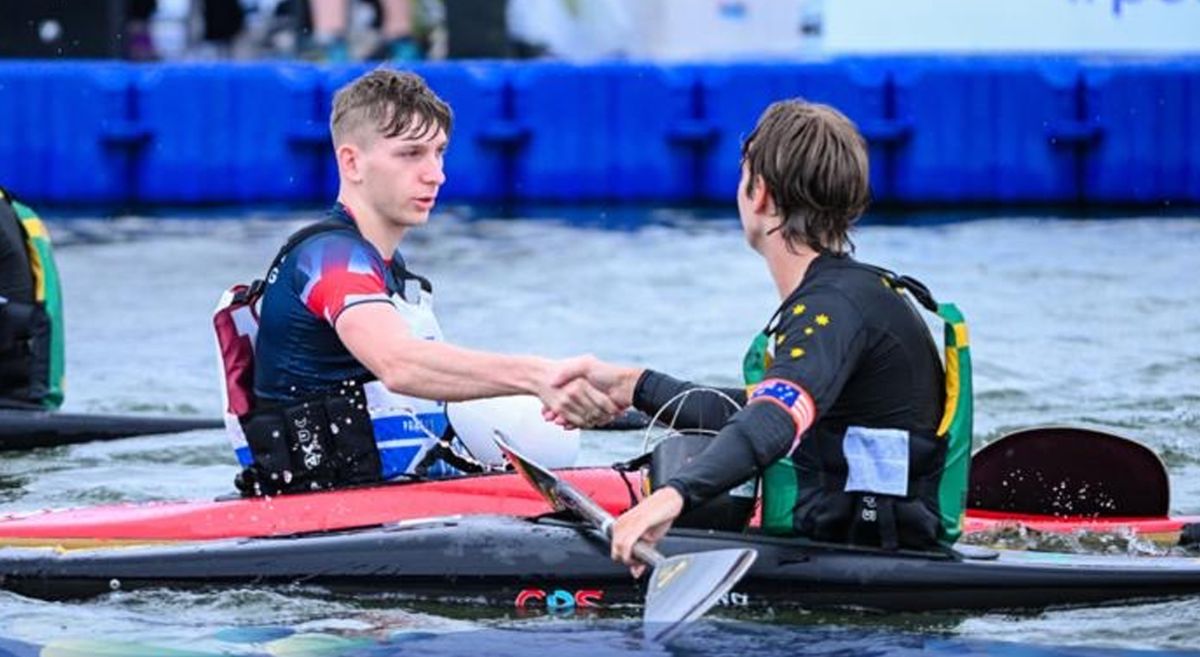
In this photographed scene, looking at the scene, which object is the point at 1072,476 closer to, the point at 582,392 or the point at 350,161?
the point at 582,392

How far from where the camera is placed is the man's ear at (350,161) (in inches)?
243

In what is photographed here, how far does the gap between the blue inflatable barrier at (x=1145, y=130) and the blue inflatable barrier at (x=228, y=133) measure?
4922 millimetres

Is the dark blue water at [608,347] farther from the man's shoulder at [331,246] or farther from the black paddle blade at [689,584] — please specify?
the man's shoulder at [331,246]

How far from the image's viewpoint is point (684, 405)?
19.5ft

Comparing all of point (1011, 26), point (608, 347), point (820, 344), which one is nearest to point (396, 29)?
point (1011, 26)

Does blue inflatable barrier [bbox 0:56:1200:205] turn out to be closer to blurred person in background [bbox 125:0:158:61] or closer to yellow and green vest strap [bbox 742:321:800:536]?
blurred person in background [bbox 125:0:158:61]

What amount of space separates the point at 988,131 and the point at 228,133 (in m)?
4.90

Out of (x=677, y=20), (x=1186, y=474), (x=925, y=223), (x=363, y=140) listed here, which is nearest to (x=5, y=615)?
(x=363, y=140)

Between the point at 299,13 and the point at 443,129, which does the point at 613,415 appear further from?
the point at 299,13

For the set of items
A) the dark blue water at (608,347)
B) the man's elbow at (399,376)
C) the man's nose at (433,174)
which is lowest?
the dark blue water at (608,347)

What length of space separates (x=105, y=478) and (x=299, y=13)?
10.8m

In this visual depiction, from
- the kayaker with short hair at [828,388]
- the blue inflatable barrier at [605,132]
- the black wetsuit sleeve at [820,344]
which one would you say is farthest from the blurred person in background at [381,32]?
the black wetsuit sleeve at [820,344]

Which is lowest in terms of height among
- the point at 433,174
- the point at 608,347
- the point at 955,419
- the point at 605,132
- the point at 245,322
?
the point at 608,347

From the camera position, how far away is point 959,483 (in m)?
5.75
